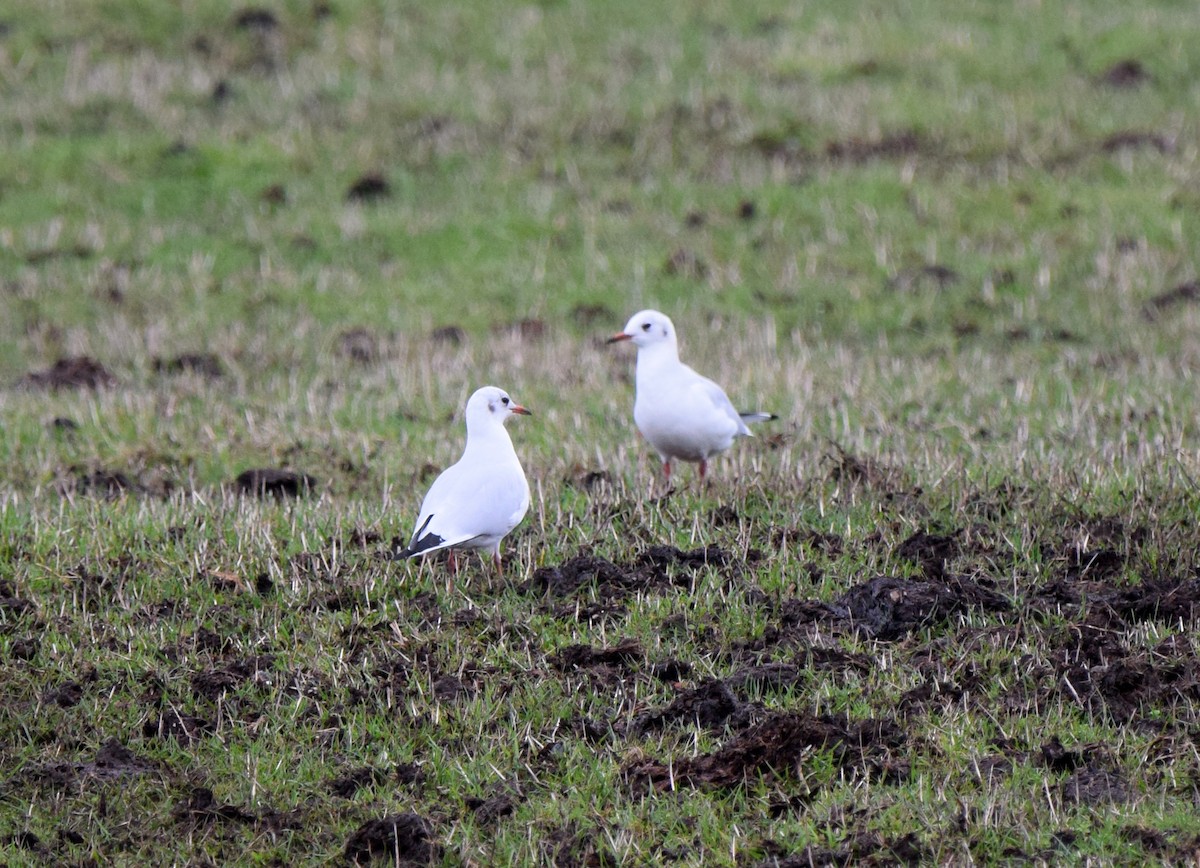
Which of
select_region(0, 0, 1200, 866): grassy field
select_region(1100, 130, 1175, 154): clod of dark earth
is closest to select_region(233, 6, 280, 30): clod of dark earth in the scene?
select_region(0, 0, 1200, 866): grassy field

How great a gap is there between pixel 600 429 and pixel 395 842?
509 cm

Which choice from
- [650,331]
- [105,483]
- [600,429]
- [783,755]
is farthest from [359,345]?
[783,755]

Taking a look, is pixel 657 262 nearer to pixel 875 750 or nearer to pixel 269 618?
pixel 269 618

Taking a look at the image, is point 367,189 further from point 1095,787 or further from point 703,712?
point 1095,787

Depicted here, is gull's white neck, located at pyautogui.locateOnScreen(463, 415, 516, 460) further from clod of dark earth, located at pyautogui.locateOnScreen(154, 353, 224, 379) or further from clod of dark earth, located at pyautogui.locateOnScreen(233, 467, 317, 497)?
clod of dark earth, located at pyautogui.locateOnScreen(154, 353, 224, 379)

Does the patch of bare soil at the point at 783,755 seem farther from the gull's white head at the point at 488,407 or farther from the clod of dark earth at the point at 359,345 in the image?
the clod of dark earth at the point at 359,345

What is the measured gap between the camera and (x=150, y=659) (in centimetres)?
602

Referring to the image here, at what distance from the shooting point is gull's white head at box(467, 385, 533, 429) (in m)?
7.10

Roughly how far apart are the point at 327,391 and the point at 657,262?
396 cm

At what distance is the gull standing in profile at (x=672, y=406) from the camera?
26.1 feet

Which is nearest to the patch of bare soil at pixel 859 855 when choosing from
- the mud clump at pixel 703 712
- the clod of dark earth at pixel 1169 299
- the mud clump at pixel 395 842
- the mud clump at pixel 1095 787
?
the mud clump at pixel 1095 787

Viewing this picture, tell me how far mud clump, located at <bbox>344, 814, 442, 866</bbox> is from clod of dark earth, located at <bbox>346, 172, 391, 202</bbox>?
35.1ft

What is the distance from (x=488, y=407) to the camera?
7.13 m

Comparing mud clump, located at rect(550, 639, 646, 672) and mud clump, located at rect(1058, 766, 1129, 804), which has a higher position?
Result: mud clump, located at rect(550, 639, 646, 672)
